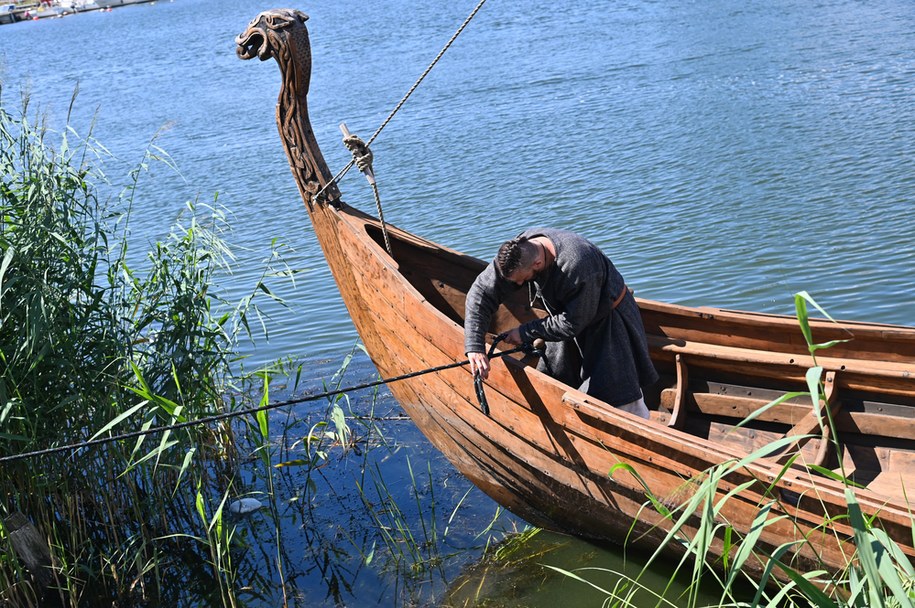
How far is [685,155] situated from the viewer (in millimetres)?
10477

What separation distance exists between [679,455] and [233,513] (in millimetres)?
2669

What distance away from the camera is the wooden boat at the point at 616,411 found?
378 cm

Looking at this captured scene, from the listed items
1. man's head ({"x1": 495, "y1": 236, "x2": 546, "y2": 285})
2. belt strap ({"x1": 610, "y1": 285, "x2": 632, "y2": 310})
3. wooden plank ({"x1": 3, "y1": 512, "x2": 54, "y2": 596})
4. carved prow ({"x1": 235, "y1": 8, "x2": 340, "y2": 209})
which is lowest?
wooden plank ({"x1": 3, "y1": 512, "x2": 54, "y2": 596})

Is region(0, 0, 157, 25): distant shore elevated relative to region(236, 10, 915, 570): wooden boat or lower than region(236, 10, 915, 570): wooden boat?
elevated

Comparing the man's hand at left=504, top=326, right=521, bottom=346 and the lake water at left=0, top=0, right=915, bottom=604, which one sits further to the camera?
the lake water at left=0, top=0, right=915, bottom=604

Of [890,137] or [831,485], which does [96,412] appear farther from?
[890,137]

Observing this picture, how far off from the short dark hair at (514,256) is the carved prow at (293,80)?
1481 millimetres

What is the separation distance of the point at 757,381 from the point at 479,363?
1554mm

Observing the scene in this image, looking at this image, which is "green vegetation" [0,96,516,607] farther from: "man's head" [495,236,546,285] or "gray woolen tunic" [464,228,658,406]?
"man's head" [495,236,546,285]

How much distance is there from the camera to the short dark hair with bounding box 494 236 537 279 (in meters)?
3.98

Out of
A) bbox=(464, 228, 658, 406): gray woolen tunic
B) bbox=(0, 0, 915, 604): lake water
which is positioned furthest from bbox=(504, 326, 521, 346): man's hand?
bbox=(0, 0, 915, 604): lake water

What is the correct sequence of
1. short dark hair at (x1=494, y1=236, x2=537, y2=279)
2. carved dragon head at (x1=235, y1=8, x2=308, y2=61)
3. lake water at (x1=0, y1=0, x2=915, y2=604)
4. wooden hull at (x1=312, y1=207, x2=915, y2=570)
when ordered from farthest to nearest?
lake water at (x1=0, y1=0, x2=915, y2=604), carved dragon head at (x1=235, y1=8, x2=308, y2=61), short dark hair at (x1=494, y1=236, x2=537, y2=279), wooden hull at (x1=312, y1=207, x2=915, y2=570)

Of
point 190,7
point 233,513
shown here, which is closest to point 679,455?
point 233,513

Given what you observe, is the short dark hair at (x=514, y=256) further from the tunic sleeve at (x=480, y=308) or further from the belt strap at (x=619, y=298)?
the belt strap at (x=619, y=298)
